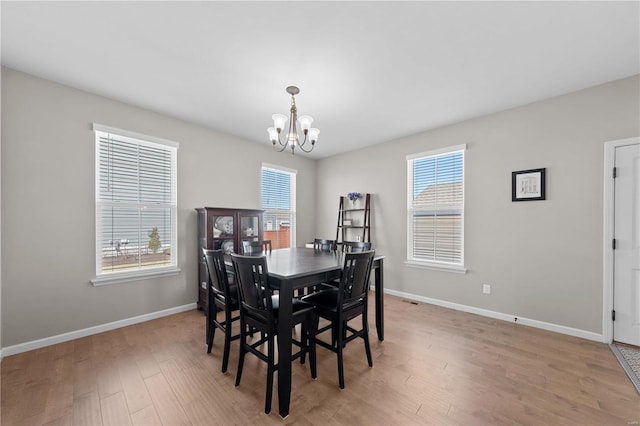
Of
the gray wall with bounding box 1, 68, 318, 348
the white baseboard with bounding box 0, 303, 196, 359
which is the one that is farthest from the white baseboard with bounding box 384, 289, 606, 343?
the gray wall with bounding box 1, 68, 318, 348

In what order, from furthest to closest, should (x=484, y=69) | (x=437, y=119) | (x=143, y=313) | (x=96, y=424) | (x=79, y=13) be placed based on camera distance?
(x=437, y=119) → (x=143, y=313) → (x=484, y=69) → (x=79, y=13) → (x=96, y=424)

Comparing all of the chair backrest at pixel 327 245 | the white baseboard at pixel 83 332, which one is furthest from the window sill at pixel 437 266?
the white baseboard at pixel 83 332

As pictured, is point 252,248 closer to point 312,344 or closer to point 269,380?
point 312,344

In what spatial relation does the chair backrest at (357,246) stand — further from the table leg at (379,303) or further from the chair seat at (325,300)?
the chair seat at (325,300)

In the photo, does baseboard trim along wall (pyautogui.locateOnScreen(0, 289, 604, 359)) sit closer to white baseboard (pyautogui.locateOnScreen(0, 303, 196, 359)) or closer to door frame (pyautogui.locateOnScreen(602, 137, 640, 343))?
white baseboard (pyautogui.locateOnScreen(0, 303, 196, 359))

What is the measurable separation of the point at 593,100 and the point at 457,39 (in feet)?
6.58

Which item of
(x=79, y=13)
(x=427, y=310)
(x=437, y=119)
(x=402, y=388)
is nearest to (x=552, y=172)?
(x=437, y=119)

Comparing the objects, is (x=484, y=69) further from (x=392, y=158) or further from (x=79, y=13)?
(x=79, y=13)

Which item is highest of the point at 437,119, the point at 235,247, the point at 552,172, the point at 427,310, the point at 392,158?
the point at 437,119

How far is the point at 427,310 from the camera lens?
12.1ft

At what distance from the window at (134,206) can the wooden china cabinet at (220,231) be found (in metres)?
0.36

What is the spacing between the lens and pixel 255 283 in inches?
74.4

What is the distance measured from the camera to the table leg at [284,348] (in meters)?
1.72

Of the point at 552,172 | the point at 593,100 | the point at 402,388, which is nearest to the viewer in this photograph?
the point at 402,388
